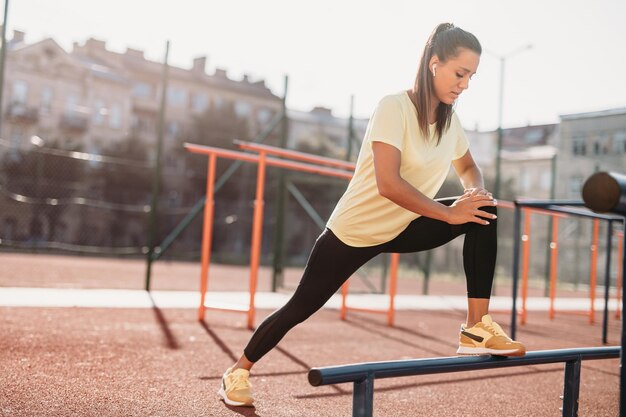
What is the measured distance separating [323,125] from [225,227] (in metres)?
7.18

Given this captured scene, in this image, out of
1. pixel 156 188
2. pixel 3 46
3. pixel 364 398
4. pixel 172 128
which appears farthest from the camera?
pixel 172 128

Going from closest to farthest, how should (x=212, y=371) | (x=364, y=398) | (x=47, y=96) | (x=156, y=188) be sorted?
(x=364, y=398), (x=212, y=371), (x=156, y=188), (x=47, y=96)

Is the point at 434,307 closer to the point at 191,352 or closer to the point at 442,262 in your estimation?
the point at 191,352

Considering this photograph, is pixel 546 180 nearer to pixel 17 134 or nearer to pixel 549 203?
pixel 549 203

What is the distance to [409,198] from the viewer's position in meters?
2.21

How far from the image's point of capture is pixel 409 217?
2439 mm

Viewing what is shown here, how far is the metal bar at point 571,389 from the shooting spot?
2514 millimetres

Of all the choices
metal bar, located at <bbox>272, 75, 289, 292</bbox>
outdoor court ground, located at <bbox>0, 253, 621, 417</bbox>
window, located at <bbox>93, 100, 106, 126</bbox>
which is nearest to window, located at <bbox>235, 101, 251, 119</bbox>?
window, located at <bbox>93, 100, 106, 126</bbox>

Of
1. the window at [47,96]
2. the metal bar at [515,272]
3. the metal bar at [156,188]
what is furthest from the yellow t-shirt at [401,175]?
the window at [47,96]

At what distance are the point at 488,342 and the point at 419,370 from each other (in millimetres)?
468

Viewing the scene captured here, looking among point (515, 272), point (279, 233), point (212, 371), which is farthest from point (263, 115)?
point (212, 371)

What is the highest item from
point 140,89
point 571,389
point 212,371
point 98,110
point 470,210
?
point 140,89

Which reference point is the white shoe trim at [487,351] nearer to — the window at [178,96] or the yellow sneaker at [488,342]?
the yellow sneaker at [488,342]

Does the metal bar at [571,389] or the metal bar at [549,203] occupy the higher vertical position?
the metal bar at [549,203]
